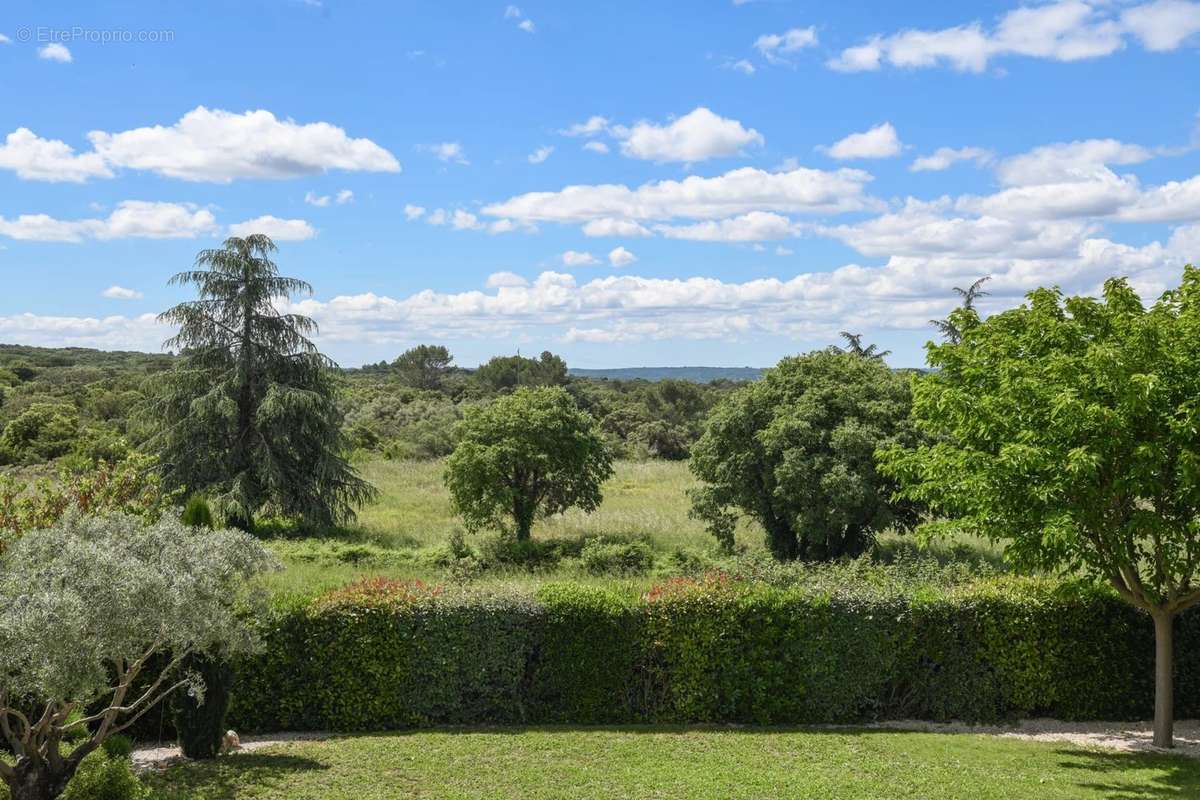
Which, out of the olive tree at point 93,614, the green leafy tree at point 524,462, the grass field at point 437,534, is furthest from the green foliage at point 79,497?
the green leafy tree at point 524,462

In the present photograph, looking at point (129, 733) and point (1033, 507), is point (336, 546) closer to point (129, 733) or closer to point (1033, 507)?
point (129, 733)

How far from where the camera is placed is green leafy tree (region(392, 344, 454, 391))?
10362 centimetres

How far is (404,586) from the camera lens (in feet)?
44.9

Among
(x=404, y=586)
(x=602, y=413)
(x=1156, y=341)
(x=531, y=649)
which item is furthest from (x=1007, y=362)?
(x=602, y=413)

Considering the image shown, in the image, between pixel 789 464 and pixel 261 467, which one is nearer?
pixel 789 464

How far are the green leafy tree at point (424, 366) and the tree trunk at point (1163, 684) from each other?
93172mm

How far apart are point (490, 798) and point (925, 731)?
683 cm

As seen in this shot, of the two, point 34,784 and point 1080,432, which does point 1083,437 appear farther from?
point 34,784

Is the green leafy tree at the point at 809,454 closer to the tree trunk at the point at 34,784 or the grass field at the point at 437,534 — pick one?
the grass field at the point at 437,534

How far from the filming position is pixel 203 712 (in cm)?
1140

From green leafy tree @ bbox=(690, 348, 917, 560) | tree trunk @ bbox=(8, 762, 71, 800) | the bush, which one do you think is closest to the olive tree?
tree trunk @ bbox=(8, 762, 71, 800)

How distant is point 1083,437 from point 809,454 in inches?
535

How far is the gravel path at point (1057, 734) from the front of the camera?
12.3 m

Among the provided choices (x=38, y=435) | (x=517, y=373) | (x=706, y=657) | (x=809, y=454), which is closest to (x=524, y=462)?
(x=809, y=454)
